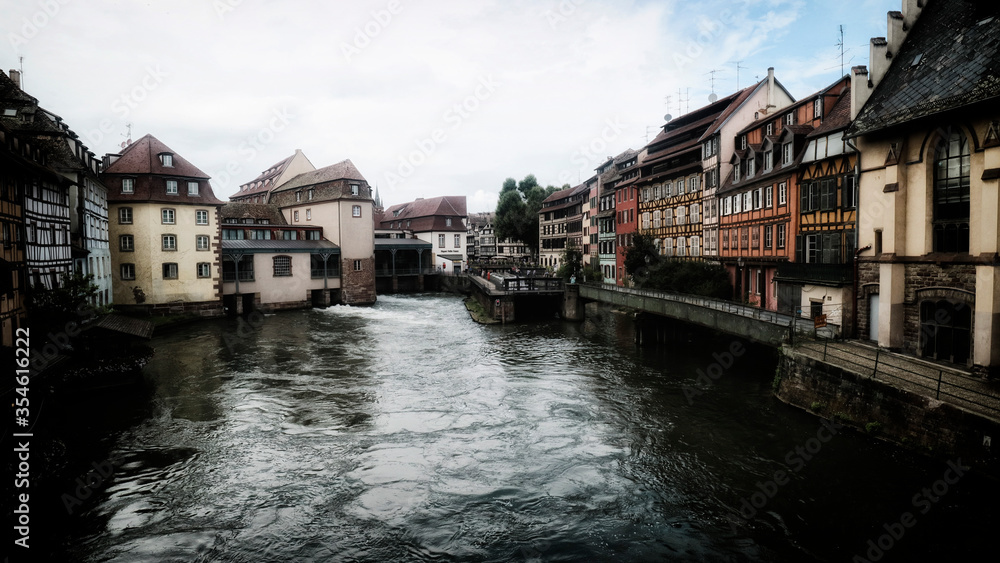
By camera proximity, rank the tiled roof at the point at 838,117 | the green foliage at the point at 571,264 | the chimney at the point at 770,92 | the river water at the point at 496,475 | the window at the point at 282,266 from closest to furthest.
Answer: the river water at the point at 496,475, the tiled roof at the point at 838,117, the chimney at the point at 770,92, the window at the point at 282,266, the green foliage at the point at 571,264

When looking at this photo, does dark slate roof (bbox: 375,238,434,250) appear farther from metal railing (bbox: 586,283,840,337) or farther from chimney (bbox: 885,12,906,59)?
chimney (bbox: 885,12,906,59)

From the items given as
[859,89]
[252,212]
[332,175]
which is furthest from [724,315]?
[252,212]

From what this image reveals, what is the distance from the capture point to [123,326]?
2083cm

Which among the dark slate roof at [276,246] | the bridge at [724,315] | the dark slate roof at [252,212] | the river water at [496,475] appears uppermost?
the dark slate roof at [252,212]

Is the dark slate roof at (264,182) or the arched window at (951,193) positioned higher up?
the dark slate roof at (264,182)

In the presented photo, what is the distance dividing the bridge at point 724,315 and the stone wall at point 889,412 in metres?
1.35

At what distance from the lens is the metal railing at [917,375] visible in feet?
41.9

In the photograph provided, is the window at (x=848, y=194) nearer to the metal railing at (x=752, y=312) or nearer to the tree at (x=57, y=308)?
the metal railing at (x=752, y=312)

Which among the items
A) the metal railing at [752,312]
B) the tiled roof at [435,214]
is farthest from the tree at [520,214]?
the metal railing at [752,312]

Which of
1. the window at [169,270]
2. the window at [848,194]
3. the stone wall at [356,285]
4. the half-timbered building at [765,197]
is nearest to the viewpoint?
the window at [848,194]

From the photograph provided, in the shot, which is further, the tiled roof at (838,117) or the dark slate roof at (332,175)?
the dark slate roof at (332,175)

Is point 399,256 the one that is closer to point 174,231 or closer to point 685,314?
point 174,231

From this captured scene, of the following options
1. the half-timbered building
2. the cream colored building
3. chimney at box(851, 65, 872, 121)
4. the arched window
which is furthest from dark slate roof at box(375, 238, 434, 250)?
the arched window

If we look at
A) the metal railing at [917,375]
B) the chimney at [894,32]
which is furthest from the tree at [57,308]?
the chimney at [894,32]
